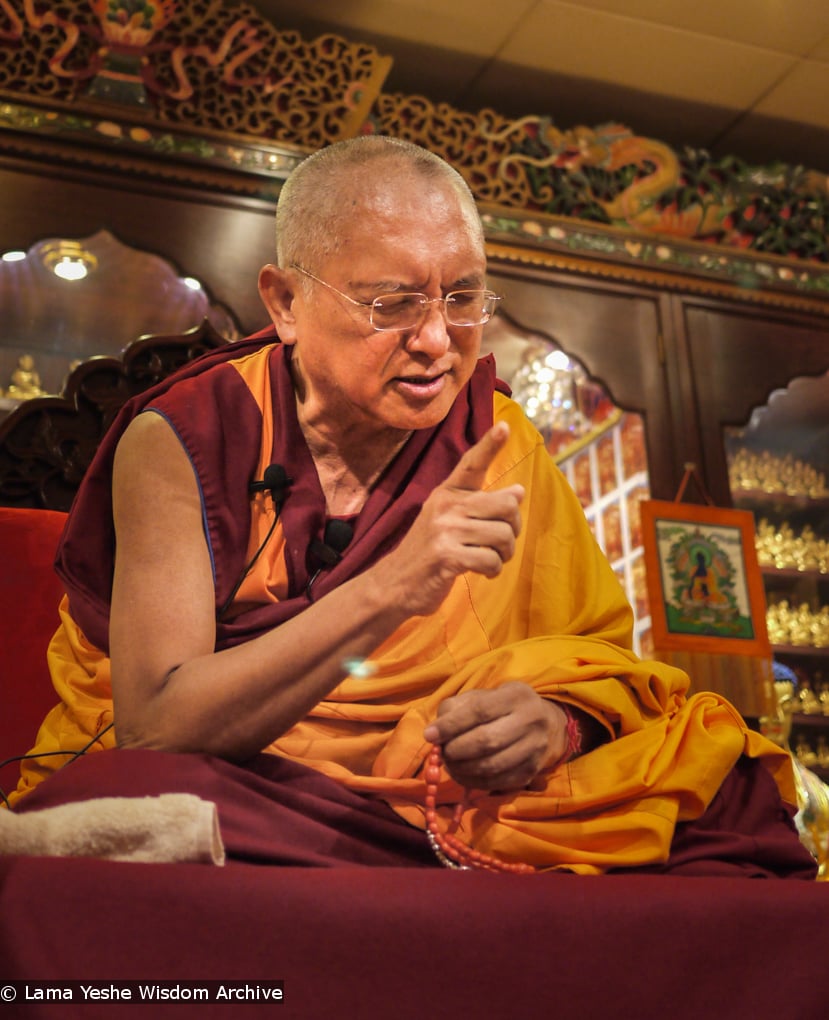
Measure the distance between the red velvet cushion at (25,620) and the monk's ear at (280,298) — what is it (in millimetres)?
589

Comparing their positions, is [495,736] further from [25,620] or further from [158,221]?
[158,221]

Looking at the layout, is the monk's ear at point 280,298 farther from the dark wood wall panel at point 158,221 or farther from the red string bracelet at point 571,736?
the dark wood wall panel at point 158,221

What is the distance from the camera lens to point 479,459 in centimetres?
102

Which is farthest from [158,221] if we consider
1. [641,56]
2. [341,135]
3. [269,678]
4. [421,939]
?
[421,939]

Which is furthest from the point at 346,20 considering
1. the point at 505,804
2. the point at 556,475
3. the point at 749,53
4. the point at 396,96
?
the point at 505,804

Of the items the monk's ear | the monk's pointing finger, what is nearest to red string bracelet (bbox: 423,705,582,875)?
the monk's pointing finger

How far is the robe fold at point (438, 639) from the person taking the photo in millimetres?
1153

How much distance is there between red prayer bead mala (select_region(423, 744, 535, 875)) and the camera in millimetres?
1103

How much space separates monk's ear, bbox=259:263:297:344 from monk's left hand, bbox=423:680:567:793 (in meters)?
0.57

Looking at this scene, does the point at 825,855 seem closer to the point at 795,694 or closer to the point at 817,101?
the point at 795,694

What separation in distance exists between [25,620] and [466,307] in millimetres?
855

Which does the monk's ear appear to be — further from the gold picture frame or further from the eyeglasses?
the gold picture frame
